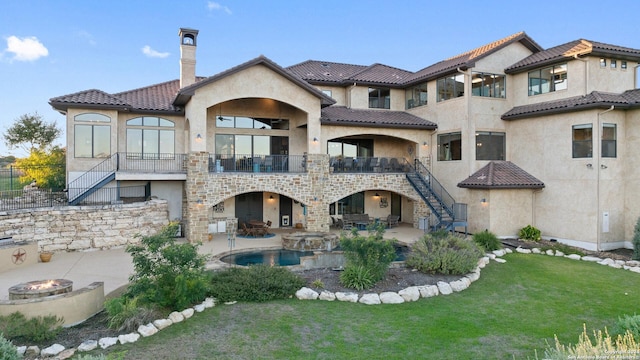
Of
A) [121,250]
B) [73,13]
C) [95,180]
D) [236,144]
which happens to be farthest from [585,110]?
[73,13]

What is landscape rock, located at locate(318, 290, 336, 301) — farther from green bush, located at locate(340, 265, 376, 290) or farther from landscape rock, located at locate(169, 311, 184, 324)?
landscape rock, located at locate(169, 311, 184, 324)

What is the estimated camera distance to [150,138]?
21453 mm

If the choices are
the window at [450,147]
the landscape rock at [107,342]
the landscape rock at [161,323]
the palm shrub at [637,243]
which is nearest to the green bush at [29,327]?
the landscape rock at [107,342]

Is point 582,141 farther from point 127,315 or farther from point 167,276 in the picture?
point 127,315

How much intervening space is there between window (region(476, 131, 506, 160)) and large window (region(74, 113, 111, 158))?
61.5ft

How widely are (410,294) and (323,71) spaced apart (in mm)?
18521

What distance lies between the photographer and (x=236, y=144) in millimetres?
23031

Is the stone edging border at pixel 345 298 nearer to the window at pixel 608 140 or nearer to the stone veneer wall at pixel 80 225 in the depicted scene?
the window at pixel 608 140

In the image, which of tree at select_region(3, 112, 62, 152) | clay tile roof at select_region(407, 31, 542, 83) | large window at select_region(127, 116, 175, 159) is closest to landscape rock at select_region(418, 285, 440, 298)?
clay tile roof at select_region(407, 31, 542, 83)

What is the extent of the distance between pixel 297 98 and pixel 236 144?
4547mm

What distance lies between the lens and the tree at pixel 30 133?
32.1 metres

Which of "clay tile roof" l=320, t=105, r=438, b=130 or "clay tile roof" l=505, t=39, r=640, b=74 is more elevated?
"clay tile roof" l=505, t=39, r=640, b=74

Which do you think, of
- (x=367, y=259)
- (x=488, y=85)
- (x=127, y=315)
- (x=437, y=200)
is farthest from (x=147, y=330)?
(x=488, y=85)

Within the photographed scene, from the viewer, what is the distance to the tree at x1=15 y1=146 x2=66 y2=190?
23.0 m
